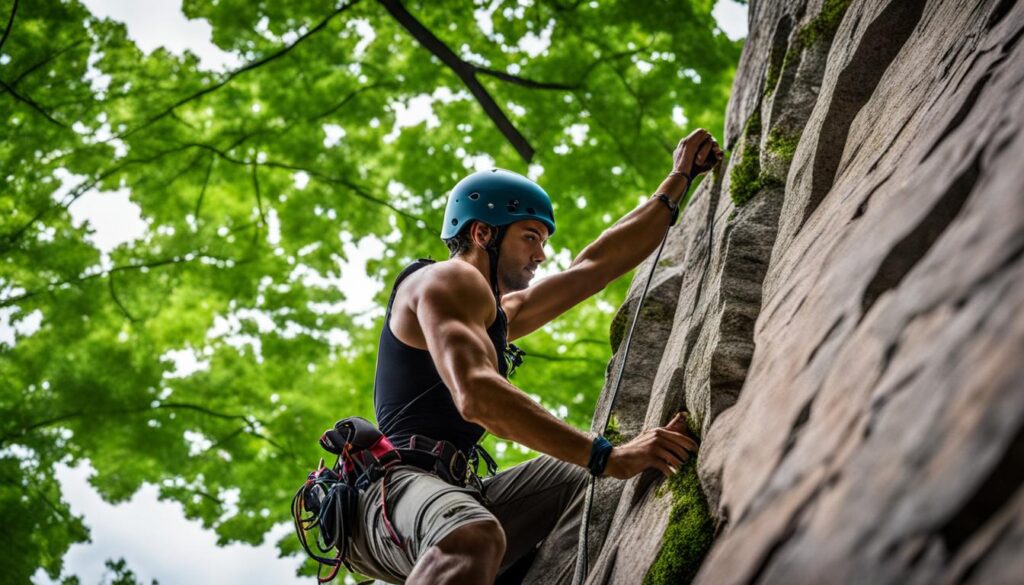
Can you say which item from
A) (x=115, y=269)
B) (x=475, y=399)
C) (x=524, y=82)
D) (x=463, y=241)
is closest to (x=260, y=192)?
(x=115, y=269)

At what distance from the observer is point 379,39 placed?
10.3 m

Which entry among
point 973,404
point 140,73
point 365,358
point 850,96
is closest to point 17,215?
point 140,73

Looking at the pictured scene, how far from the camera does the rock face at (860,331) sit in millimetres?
1649

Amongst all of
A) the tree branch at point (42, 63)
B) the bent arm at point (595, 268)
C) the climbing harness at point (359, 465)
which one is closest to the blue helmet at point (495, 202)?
the bent arm at point (595, 268)

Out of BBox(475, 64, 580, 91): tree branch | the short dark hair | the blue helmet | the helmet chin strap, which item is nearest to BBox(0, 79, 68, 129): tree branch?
BBox(475, 64, 580, 91): tree branch

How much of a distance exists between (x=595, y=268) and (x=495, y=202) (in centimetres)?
75

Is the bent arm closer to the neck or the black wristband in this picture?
the black wristband

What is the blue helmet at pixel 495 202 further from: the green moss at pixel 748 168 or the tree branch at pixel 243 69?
the tree branch at pixel 243 69

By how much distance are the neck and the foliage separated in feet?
16.3

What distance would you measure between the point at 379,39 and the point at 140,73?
2637 mm

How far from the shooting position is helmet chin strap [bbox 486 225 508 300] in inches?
194

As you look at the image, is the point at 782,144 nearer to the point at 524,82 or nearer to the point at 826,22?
the point at 826,22

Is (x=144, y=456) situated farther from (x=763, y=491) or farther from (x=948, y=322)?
(x=948, y=322)

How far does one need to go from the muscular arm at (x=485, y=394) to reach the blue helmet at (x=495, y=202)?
4.55 ft
